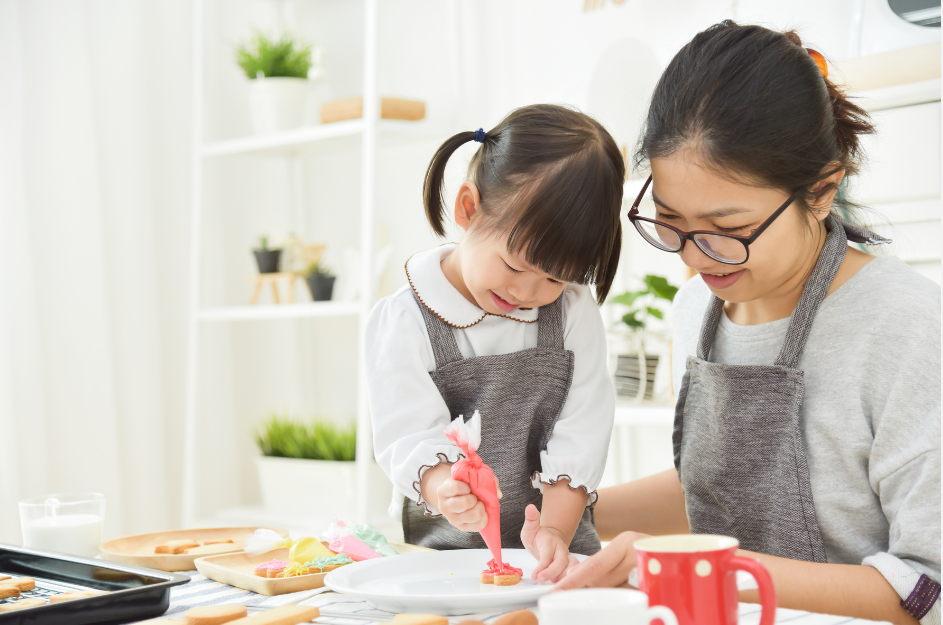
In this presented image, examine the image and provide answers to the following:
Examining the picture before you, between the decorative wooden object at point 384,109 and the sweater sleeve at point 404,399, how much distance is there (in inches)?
50.6

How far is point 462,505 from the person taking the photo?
912mm

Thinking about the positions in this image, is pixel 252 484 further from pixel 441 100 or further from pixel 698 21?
pixel 698 21

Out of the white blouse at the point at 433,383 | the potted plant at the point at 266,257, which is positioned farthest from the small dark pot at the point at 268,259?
the white blouse at the point at 433,383

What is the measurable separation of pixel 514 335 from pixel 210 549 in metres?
0.49

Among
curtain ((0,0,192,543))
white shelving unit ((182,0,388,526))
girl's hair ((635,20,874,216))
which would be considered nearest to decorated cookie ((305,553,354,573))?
girl's hair ((635,20,874,216))

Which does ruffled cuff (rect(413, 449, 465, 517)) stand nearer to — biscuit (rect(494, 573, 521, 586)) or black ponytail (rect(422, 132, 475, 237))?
biscuit (rect(494, 573, 521, 586))

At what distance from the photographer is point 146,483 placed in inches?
100

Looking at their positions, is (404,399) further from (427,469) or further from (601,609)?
(601,609)

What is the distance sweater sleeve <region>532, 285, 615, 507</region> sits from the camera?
1131 mm

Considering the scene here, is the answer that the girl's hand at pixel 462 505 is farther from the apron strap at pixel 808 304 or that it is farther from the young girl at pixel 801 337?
the apron strap at pixel 808 304

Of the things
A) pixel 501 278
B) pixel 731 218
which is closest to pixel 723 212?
pixel 731 218

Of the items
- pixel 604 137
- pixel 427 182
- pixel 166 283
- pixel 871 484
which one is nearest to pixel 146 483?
pixel 166 283

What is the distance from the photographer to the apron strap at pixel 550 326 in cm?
123

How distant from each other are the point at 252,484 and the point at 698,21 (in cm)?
200
